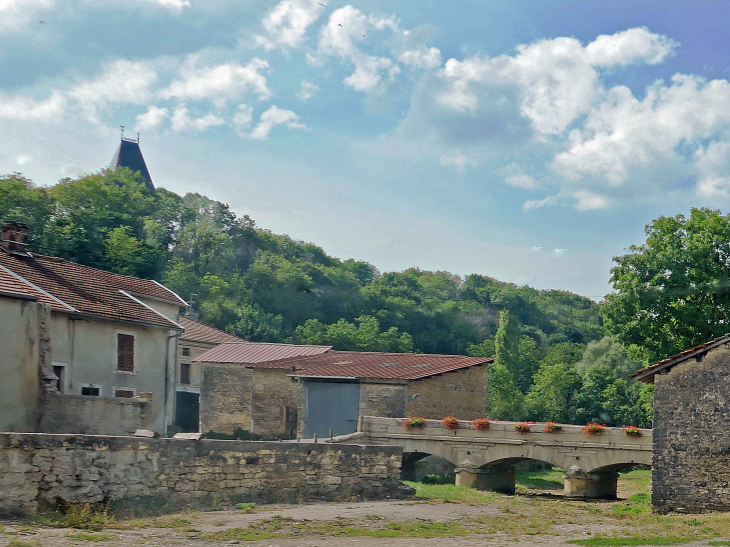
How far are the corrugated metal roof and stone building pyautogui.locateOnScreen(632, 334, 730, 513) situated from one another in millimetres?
19225

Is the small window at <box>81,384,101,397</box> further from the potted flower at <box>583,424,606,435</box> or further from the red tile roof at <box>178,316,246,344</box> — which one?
the red tile roof at <box>178,316,246,344</box>

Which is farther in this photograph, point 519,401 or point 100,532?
point 519,401

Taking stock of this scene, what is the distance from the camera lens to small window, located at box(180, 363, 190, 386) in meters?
43.2

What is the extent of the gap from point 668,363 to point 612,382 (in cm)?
3137

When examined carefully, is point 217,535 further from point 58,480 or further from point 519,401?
point 519,401

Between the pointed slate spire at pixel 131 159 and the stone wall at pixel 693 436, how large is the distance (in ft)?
227

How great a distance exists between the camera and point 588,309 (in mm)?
87812

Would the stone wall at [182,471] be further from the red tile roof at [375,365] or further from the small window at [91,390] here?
the red tile roof at [375,365]

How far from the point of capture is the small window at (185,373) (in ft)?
142

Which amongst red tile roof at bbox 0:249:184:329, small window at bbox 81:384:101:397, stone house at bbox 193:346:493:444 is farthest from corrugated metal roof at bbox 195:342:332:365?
small window at bbox 81:384:101:397

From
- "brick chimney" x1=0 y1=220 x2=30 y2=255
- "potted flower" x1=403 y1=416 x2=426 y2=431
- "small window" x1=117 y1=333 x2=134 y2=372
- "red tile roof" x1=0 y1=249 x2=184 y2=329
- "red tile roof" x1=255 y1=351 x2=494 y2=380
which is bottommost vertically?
"potted flower" x1=403 y1=416 x2=426 y2=431

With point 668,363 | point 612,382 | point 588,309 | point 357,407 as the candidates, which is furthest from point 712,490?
point 588,309

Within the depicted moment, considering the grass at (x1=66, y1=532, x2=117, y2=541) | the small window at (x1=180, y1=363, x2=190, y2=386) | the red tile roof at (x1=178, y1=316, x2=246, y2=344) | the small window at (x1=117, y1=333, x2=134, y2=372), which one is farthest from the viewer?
the red tile roof at (x1=178, y1=316, x2=246, y2=344)

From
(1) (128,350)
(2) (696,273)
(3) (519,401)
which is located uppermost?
(2) (696,273)
